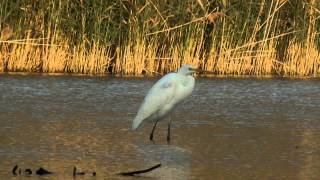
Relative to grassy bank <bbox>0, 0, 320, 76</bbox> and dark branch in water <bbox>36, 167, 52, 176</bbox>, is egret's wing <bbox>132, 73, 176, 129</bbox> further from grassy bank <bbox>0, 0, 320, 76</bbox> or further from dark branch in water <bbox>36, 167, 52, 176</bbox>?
grassy bank <bbox>0, 0, 320, 76</bbox>

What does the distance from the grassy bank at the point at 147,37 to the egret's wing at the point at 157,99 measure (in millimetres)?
6701

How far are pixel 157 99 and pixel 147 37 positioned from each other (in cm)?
723

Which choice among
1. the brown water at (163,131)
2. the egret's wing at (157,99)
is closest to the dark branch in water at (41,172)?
the brown water at (163,131)

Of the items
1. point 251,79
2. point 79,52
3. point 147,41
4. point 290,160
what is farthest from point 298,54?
point 290,160

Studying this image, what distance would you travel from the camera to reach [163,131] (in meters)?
10.4

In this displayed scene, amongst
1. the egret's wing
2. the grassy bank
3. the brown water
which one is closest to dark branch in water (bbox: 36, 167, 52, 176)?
the brown water

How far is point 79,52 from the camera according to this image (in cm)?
1684

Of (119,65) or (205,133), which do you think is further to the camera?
(119,65)

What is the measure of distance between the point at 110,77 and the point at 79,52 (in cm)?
76

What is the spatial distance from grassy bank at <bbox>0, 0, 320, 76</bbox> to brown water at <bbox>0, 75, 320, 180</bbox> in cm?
Answer: 110

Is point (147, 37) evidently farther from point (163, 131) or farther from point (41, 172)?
point (41, 172)

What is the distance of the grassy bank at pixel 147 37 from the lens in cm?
1684

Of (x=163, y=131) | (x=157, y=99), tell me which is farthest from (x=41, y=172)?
(x=163, y=131)

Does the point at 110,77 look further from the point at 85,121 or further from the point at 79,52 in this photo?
the point at 85,121
